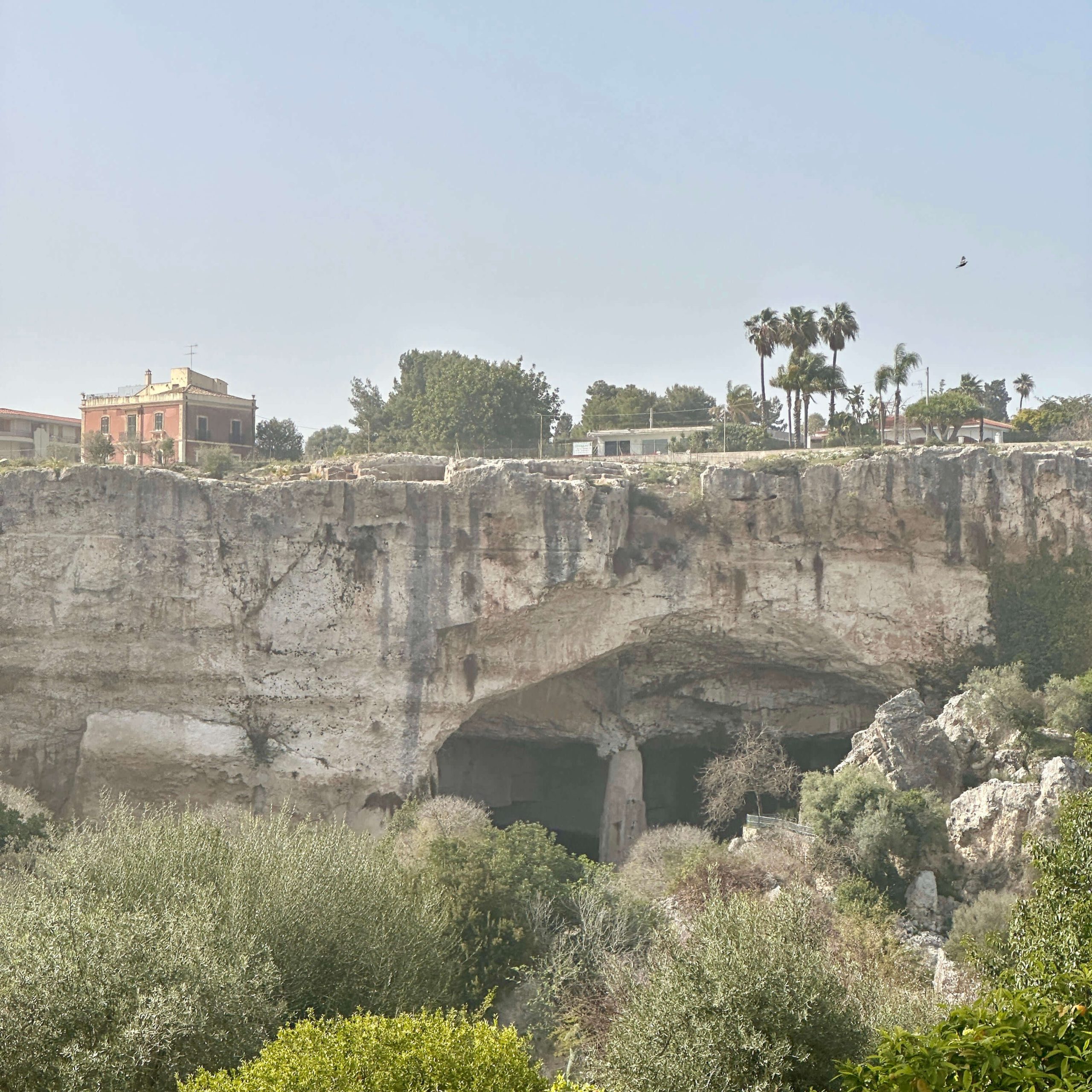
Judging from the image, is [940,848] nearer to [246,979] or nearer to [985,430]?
[246,979]

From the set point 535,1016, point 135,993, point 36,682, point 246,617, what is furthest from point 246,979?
point 36,682

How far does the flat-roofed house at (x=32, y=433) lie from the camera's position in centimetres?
4941

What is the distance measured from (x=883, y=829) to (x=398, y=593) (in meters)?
12.6

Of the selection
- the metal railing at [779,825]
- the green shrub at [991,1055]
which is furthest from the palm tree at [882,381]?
the green shrub at [991,1055]

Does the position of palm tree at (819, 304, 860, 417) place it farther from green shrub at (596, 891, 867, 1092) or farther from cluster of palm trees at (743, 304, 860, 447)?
green shrub at (596, 891, 867, 1092)

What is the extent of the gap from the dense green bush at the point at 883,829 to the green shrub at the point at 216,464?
18.7 metres

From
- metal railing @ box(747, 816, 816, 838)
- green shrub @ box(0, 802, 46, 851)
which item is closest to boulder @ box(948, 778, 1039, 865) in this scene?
metal railing @ box(747, 816, 816, 838)

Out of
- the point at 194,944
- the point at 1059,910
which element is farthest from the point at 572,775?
the point at 1059,910

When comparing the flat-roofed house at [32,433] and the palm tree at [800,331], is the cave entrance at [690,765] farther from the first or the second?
the flat-roofed house at [32,433]

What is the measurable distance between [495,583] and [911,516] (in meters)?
10.2

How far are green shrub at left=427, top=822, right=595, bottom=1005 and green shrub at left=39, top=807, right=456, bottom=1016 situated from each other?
1649 millimetres

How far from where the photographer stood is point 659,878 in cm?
2600

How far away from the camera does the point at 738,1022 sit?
40.1 feet

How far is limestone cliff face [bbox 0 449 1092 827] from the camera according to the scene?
29.7 m
